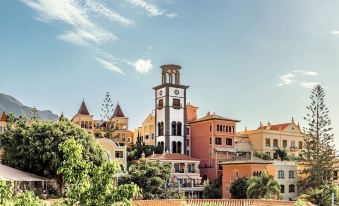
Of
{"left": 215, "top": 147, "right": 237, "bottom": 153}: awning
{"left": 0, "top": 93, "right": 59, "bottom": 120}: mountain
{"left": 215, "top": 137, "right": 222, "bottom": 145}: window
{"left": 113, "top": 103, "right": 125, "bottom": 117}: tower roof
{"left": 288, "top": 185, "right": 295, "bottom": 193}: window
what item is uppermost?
{"left": 0, "top": 93, "right": 59, "bottom": 120}: mountain

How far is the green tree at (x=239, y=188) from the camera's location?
48.2 m

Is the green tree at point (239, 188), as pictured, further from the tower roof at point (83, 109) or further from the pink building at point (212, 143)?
the tower roof at point (83, 109)

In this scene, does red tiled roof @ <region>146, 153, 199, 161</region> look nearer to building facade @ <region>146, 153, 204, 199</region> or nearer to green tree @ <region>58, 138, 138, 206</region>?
building facade @ <region>146, 153, 204, 199</region>

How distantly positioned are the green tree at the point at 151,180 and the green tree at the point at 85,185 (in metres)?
32.5

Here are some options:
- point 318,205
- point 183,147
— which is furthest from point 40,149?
point 183,147

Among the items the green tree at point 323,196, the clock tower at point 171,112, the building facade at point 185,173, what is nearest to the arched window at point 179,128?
the clock tower at point 171,112

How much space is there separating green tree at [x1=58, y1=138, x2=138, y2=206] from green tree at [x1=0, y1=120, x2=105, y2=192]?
2646cm

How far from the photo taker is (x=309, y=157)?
53031 mm

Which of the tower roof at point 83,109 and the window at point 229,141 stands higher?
the tower roof at point 83,109

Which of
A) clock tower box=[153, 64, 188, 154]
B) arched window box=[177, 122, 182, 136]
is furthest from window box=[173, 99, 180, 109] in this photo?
arched window box=[177, 122, 182, 136]

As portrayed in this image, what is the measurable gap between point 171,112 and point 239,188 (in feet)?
57.4

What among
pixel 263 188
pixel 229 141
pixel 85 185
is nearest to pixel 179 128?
pixel 229 141

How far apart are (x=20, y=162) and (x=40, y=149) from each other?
208 centimetres

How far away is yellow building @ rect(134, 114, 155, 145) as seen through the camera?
2689 inches
